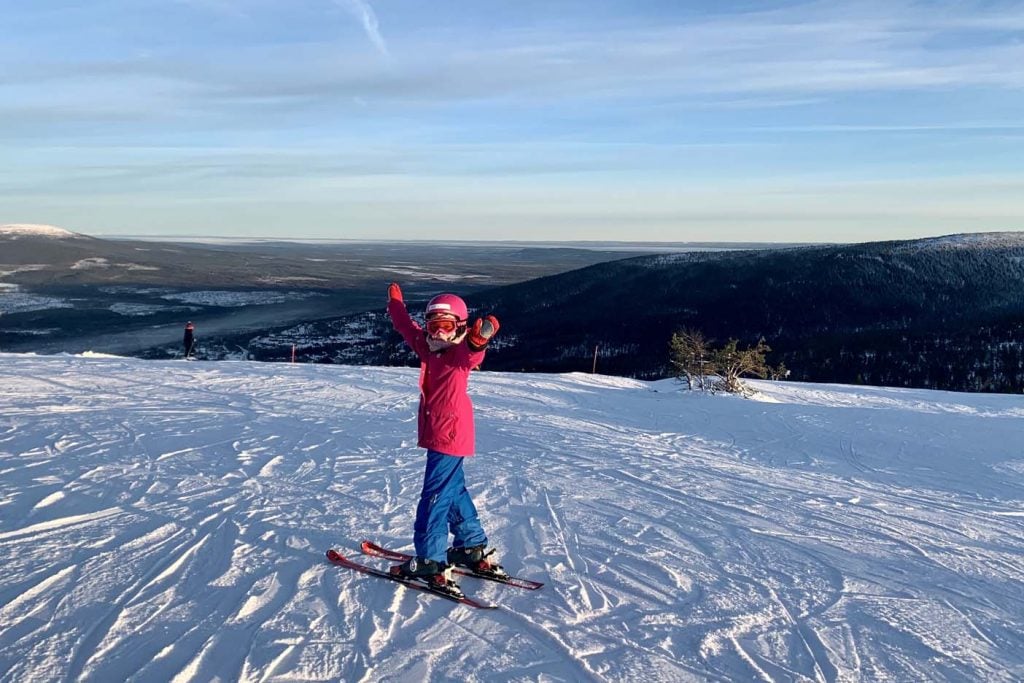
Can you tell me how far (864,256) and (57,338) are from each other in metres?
60.3

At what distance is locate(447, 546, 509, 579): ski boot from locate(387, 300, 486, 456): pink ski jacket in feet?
2.40

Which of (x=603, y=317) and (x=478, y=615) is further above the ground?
(x=478, y=615)

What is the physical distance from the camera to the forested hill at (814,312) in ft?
124

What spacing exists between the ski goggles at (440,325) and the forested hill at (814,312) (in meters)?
30.9

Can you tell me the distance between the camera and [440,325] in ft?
15.4

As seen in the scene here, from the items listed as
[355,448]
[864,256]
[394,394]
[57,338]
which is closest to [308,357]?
[57,338]

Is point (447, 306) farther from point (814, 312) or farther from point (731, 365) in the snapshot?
point (814, 312)

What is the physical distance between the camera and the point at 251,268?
132m

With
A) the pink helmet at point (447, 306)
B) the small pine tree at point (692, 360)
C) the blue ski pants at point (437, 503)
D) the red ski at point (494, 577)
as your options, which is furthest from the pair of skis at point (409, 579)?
the small pine tree at point (692, 360)

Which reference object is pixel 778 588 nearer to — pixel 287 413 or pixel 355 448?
pixel 355 448

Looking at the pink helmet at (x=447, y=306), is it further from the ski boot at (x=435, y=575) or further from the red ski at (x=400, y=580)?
the red ski at (x=400, y=580)

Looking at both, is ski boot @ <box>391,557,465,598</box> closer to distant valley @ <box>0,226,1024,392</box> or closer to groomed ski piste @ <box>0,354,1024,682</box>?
groomed ski piste @ <box>0,354,1024,682</box>

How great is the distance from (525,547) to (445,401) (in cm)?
167

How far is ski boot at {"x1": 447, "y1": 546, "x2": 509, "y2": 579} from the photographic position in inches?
202
